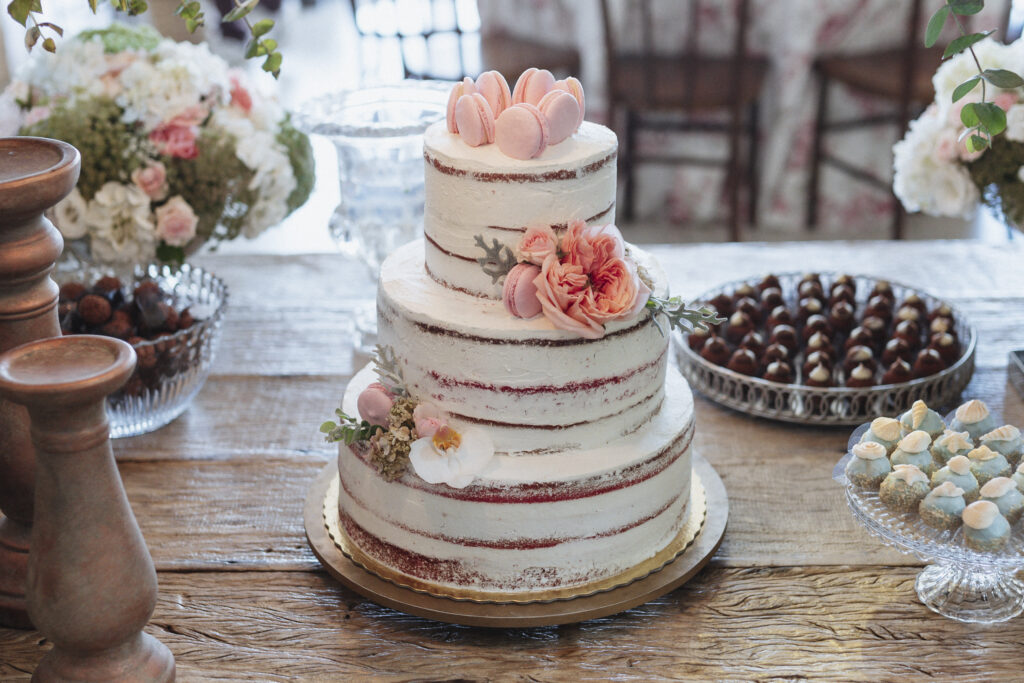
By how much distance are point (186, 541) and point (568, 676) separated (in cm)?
50

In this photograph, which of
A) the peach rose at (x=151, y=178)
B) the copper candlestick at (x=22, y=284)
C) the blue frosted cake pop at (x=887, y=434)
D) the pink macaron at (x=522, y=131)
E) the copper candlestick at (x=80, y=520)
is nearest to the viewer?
the copper candlestick at (x=80, y=520)

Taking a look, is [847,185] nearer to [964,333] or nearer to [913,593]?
[964,333]

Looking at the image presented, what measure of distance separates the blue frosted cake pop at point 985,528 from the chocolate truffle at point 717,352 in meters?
0.55

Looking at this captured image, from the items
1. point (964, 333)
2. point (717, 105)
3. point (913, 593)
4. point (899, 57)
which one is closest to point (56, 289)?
point (913, 593)

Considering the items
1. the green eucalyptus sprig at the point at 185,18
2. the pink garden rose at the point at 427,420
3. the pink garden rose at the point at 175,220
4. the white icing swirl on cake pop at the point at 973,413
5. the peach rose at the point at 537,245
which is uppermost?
the green eucalyptus sprig at the point at 185,18

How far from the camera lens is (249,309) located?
6.16ft

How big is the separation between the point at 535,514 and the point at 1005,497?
1.49ft

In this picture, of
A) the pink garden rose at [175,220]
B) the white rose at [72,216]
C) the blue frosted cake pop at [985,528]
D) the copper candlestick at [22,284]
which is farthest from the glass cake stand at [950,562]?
the white rose at [72,216]

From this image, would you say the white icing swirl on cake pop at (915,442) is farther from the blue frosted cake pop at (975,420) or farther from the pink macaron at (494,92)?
the pink macaron at (494,92)

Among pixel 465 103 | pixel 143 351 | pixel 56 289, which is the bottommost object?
pixel 143 351

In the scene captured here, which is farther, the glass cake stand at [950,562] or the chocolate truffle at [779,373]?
the chocolate truffle at [779,373]

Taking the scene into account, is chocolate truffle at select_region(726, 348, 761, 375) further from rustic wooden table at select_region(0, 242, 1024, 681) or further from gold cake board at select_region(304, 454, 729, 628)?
gold cake board at select_region(304, 454, 729, 628)

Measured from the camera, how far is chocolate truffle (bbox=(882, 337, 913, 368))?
1.55 metres

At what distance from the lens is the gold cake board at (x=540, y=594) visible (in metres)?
1.14
